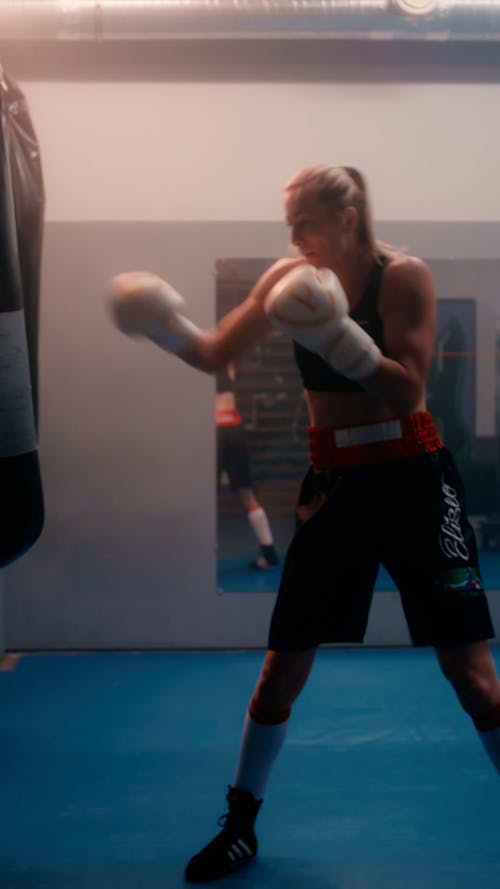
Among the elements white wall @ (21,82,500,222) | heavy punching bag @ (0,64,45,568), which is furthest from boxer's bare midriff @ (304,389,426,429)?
white wall @ (21,82,500,222)

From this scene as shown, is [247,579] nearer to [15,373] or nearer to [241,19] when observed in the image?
[241,19]

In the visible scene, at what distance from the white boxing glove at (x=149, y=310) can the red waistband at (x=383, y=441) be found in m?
0.34

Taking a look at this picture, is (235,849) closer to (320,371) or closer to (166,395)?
(320,371)

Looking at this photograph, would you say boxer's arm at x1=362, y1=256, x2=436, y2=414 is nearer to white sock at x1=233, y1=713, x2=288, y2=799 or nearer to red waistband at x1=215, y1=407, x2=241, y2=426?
white sock at x1=233, y1=713, x2=288, y2=799

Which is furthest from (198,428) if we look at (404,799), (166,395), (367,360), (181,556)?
(367,360)

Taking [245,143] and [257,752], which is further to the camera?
[245,143]

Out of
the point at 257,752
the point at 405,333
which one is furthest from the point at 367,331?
the point at 257,752

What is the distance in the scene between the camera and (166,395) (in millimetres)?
3246

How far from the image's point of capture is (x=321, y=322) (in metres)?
1.40

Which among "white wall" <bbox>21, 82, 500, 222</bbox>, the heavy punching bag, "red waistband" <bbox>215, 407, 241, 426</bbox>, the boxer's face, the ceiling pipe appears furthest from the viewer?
"red waistband" <bbox>215, 407, 241, 426</bbox>

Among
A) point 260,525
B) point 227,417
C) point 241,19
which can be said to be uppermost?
point 241,19

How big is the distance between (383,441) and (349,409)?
0.29 ft

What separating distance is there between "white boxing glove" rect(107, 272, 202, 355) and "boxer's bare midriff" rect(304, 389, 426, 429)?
0.28m

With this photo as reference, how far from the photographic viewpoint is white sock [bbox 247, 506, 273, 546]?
11.0 ft
